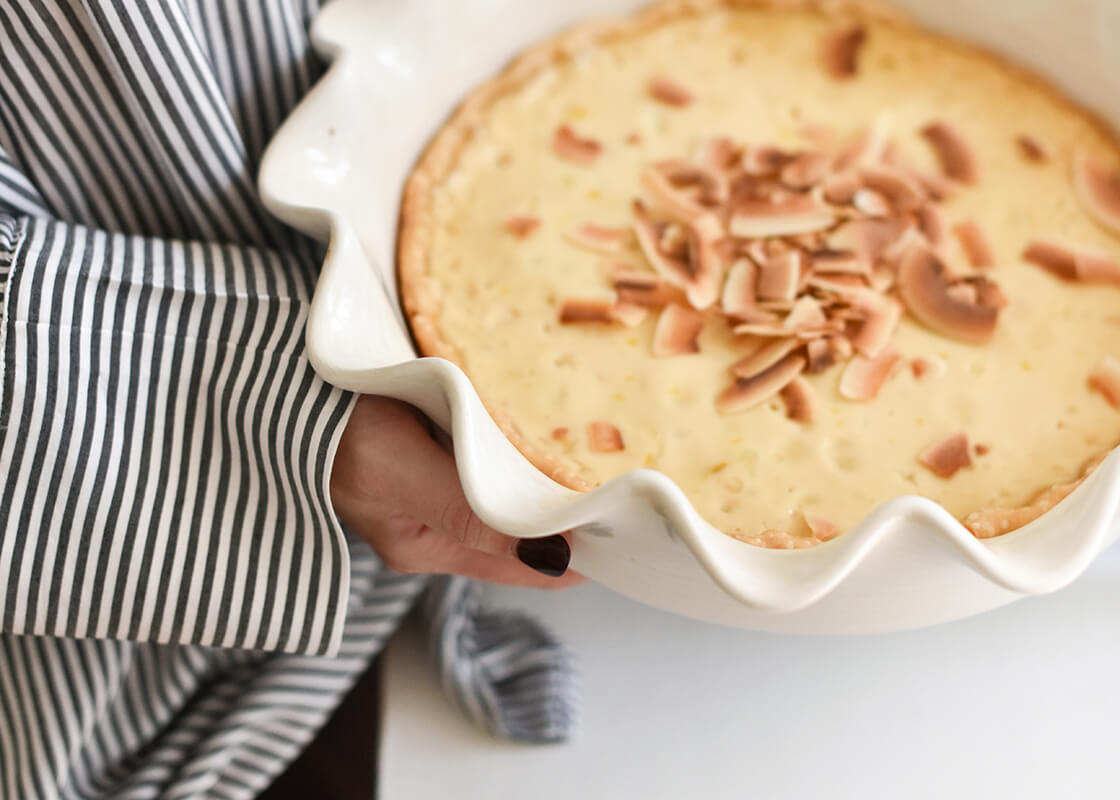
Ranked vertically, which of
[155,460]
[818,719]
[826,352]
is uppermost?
[826,352]

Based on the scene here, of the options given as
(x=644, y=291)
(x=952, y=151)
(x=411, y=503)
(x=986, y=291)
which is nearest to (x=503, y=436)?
(x=411, y=503)

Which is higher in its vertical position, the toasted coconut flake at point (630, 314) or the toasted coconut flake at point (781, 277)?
the toasted coconut flake at point (781, 277)

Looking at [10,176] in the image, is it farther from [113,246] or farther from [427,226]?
[427,226]

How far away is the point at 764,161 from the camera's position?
0.86m

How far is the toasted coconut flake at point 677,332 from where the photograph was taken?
2.45 feet

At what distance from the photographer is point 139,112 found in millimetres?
723

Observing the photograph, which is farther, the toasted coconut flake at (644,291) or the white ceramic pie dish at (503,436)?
the toasted coconut flake at (644,291)

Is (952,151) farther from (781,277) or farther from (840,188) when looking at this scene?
(781,277)

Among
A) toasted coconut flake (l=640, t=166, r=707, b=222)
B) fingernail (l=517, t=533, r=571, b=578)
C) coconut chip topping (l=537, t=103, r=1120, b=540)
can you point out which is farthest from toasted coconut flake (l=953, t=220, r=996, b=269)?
fingernail (l=517, t=533, r=571, b=578)

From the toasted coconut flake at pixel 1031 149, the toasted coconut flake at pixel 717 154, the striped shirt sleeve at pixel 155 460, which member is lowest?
the striped shirt sleeve at pixel 155 460

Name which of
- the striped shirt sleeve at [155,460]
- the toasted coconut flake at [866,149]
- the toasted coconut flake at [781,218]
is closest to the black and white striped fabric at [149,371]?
the striped shirt sleeve at [155,460]

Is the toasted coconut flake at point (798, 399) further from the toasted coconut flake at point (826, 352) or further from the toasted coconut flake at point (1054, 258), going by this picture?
the toasted coconut flake at point (1054, 258)

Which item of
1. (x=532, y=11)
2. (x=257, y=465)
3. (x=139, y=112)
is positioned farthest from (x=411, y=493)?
(x=532, y=11)

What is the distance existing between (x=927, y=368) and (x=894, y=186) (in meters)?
0.19
